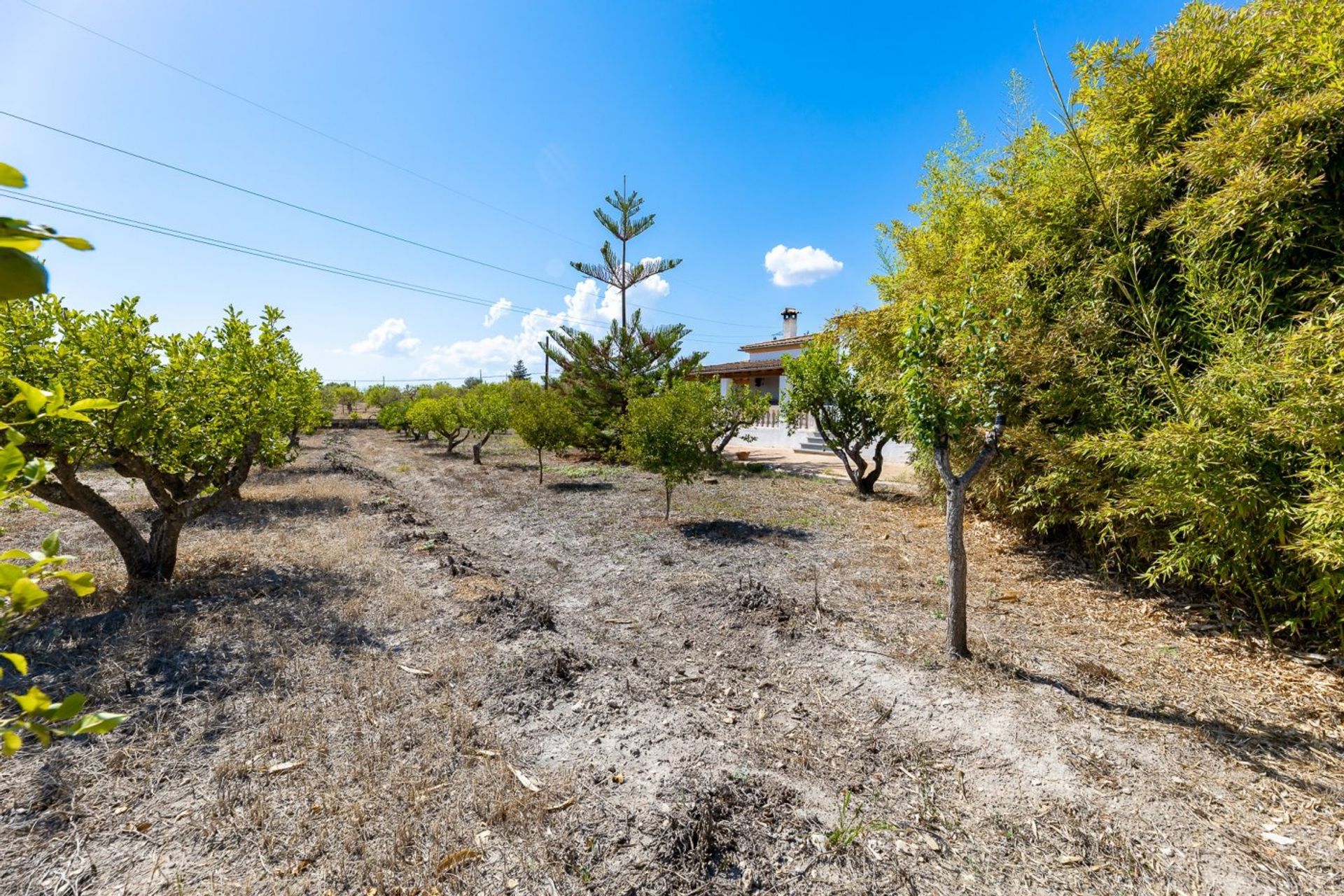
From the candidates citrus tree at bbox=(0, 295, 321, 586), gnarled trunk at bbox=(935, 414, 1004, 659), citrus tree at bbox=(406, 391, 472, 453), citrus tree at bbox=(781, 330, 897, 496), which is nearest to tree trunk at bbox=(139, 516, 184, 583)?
citrus tree at bbox=(0, 295, 321, 586)

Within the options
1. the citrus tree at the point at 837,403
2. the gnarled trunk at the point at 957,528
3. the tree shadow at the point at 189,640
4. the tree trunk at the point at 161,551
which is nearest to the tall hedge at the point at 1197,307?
the gnarled trunk at the point at 957,528

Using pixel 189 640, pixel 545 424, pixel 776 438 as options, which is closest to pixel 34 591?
pixel 189 640

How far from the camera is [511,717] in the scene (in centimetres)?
341

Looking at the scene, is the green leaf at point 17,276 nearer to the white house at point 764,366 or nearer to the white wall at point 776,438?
the white wall at point 776,438

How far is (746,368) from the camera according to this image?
2362 centimetres

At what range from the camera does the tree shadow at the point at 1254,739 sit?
2.94 m

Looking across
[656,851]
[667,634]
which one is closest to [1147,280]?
[667,634]

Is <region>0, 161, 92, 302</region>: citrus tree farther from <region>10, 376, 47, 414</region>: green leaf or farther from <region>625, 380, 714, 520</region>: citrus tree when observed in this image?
<region>625, 380, 714, 520</region>: citrus tree

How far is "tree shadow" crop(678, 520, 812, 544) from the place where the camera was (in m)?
7.61

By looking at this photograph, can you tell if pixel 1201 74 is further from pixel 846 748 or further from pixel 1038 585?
pixel 846 748

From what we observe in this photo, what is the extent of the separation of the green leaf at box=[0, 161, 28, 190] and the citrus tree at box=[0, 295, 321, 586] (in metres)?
4.80

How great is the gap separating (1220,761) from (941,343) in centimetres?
293

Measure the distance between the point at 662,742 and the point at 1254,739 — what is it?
11.8 ft

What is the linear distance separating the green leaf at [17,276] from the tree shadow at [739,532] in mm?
7132
